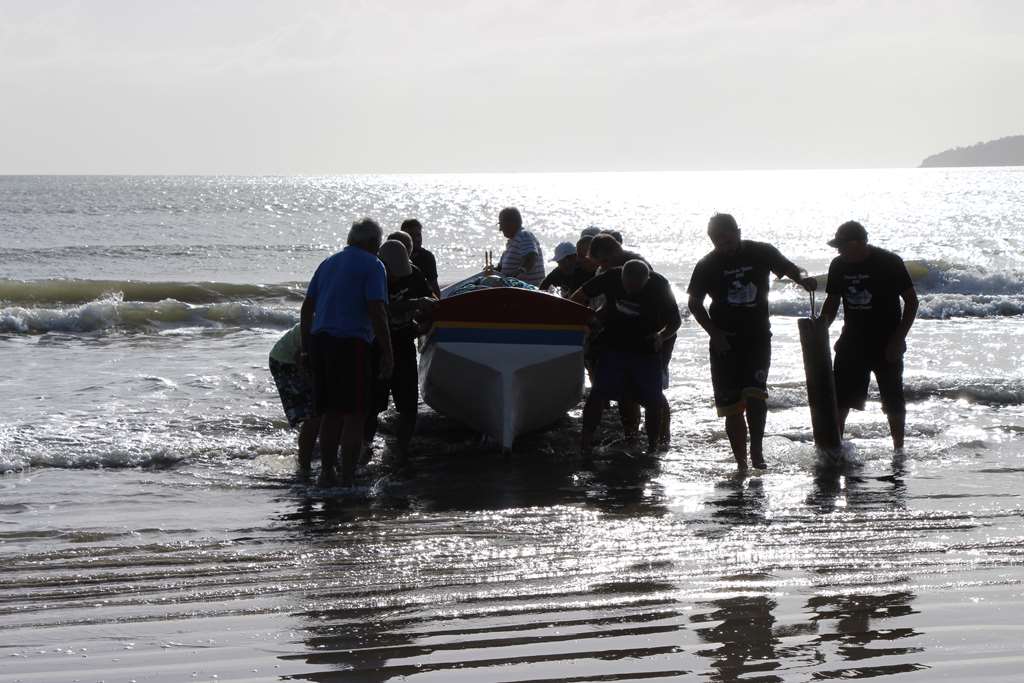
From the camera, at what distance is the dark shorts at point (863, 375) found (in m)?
7.99

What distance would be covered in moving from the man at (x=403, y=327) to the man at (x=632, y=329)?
1164mm

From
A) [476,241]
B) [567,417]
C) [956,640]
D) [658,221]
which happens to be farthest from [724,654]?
[658,221]

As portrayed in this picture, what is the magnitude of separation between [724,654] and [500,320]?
4.58 m

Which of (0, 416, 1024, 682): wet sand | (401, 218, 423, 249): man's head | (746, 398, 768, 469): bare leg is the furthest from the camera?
(401, 218, 423, 249): man's head

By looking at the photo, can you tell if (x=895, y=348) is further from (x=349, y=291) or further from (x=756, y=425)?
(x=349, y=291)

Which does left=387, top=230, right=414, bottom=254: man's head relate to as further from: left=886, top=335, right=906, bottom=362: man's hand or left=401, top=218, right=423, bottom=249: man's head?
left=886, top=335, right=906, bottom=362: man's hand

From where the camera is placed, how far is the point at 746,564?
528cm

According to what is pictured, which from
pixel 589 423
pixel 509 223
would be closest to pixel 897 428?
pixel 589 423

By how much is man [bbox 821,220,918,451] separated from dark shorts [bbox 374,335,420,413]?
2862 mm

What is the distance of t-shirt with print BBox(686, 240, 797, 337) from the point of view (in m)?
7.52

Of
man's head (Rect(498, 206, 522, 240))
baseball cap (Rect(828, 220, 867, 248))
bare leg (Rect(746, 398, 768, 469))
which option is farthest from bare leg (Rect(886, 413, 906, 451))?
man's head (Rect(498, 206, 522, 240))

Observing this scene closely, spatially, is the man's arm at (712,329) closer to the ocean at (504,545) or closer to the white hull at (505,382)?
the ocean at (504,545)

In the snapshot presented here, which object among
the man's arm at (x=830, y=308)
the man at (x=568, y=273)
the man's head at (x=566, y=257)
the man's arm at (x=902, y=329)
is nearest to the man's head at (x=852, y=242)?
the man's arm at (x=830, y=308)

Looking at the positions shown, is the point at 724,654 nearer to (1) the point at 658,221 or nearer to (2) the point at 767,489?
(2) the point at 767,489
